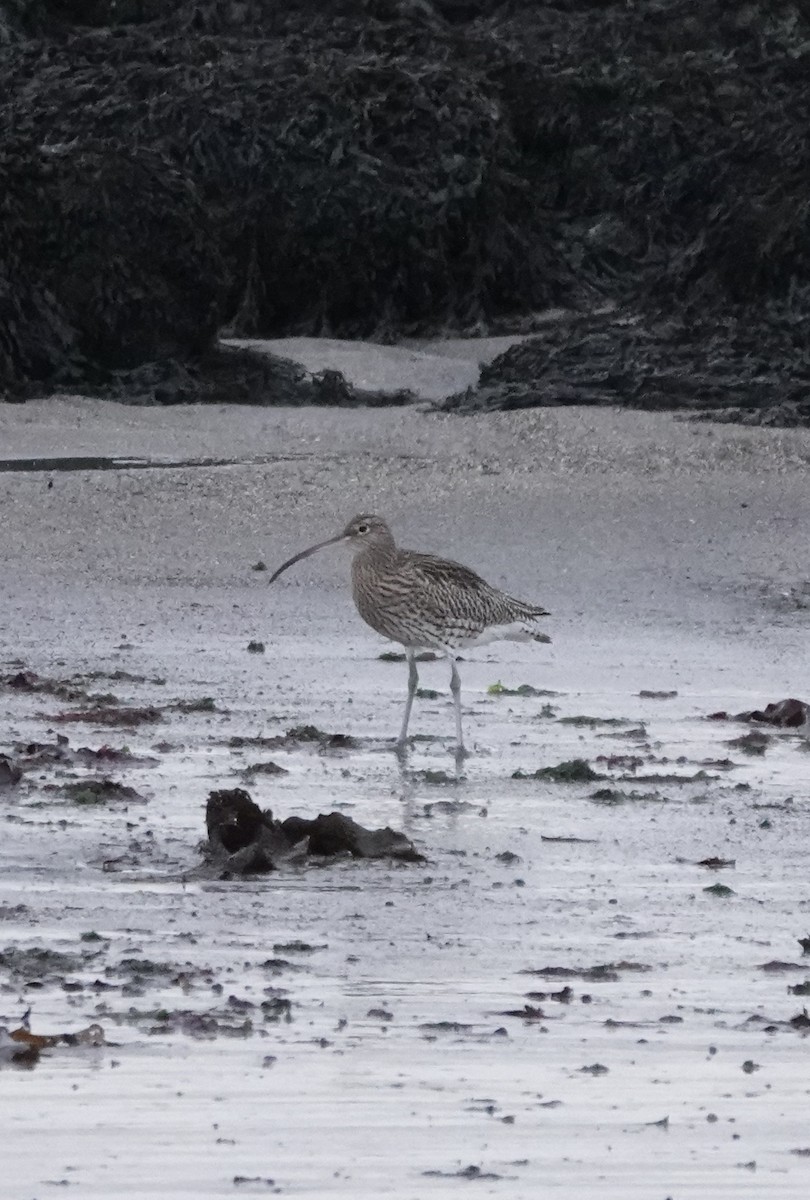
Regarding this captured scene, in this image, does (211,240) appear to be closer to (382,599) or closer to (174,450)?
(174,450)

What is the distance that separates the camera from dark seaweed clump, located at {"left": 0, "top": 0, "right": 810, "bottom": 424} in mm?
14242

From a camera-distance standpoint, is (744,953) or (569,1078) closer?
(569,1078)

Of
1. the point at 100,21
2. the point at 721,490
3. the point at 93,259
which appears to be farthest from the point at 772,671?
the point at 100,21

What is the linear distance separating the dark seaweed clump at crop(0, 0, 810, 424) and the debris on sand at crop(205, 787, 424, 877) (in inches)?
309

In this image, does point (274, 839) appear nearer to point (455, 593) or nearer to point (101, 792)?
point (101, 792)

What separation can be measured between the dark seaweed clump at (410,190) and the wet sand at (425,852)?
200 cm

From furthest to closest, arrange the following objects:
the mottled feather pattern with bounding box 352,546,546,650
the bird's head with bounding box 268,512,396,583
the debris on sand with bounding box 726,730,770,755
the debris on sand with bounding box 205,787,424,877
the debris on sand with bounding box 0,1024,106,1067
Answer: the bird's head with bounding box 268,512,396,583, the mottled feather pattern with bounding box 352,546,546,650, the debris on sand with bounding box 726,730,770,755, the debris on sand with bounding box 205,787,424,877, the debris on sand with bounding box 0,1024,106,1067

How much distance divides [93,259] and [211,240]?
917 millimetres

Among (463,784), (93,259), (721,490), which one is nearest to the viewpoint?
(463,784)

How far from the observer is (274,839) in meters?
5.71

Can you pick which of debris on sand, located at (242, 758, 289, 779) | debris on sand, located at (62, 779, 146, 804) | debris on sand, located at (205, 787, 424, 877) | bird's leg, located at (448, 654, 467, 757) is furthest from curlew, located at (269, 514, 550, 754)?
debris on sand, located at (205, 787, 424, 877)

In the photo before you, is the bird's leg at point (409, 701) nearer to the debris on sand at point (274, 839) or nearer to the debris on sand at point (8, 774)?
the debris on sand at point (8, 774)

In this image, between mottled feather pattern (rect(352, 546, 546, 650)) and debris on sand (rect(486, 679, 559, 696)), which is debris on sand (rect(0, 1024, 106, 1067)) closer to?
mottled feather pattern (rect(352, 546, 546, 650))

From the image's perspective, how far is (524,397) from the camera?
13.7m
